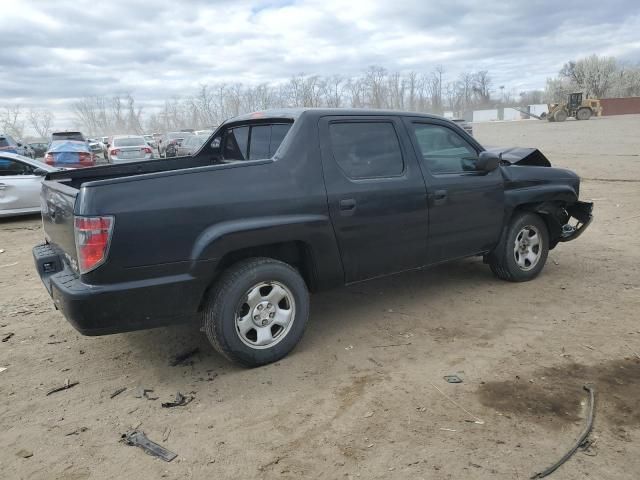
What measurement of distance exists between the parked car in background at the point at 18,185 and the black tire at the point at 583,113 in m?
52.3

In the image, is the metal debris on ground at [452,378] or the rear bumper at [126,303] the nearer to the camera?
the rear bumper at [126,303]

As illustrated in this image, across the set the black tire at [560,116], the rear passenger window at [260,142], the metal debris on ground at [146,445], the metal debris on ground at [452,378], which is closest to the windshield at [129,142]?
the rear passenger window at [260,142]

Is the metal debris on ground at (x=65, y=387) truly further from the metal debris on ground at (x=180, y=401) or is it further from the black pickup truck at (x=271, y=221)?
the metal debris on ground at (x=180, y=401)

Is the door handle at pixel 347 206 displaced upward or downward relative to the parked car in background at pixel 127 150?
downward

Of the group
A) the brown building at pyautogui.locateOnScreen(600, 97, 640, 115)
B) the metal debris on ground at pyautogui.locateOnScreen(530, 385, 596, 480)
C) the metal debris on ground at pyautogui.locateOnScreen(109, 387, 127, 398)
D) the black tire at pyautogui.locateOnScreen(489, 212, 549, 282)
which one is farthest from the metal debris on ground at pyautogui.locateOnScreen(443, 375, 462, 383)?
the brown building at pyautogui.locateOnScreen(600, 97, 640, 115)

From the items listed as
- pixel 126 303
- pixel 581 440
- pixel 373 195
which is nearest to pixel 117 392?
pixel 126 303

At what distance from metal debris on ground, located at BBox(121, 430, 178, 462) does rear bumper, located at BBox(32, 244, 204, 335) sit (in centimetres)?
65

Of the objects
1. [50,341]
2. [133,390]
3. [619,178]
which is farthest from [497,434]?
[619,178]

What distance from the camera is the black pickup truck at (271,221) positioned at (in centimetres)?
319

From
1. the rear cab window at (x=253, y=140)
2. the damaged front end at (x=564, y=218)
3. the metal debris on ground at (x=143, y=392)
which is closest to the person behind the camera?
the metal debris on ground at (x=143, y=392)

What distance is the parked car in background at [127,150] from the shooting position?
2016 cm

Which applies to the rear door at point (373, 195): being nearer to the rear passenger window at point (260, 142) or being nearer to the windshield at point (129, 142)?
the rear passenger window at point (260, 142)

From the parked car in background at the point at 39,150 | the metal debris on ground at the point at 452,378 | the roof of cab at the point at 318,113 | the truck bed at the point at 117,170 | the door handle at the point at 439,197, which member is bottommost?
the metal debris on ground at the point at 452,378

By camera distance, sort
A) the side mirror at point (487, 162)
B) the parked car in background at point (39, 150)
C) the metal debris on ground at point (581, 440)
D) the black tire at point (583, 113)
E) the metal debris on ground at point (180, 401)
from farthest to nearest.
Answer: the black tire at point (583, 113)
the parked car in background at point (39, 150)
the side mirror at point (487, 162)
the metal debris on ground at point (180, 401)
the metal debris on ground at point (581, 440)
